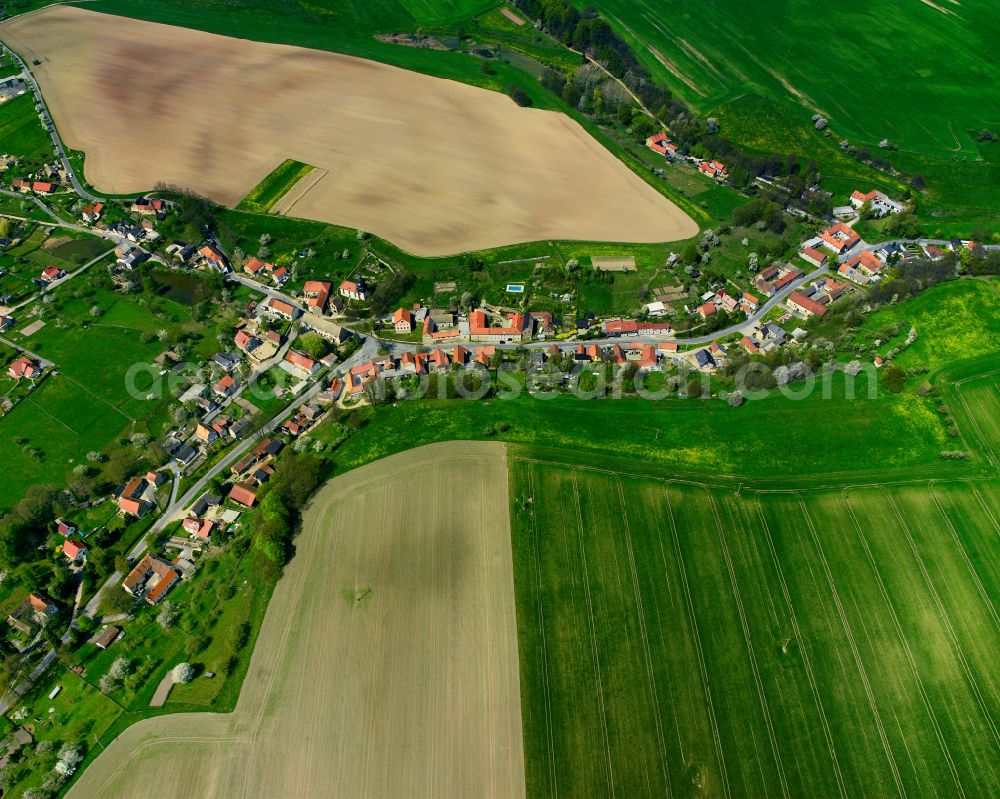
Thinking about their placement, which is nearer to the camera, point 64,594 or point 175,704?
point 175,704

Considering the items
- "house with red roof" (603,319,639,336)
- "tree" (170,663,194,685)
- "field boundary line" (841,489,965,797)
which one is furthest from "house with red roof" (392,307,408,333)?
"field boundary line" (841,489,965,797)

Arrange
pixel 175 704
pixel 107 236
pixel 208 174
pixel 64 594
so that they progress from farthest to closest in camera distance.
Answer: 1. pixel 208 174
2. pixel 107 236
3. pixel 64 594
4. pixel 175 704

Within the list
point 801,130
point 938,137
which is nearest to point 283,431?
point 801,130

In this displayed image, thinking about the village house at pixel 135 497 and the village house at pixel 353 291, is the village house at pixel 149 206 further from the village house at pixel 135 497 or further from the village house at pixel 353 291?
the village house at pixel 135 497

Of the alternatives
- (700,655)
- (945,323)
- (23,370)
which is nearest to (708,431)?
(700,655)

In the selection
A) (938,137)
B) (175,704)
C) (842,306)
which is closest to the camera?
(175,704)

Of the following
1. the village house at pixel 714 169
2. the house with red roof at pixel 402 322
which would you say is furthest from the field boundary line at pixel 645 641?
the village house at pixel 714 169

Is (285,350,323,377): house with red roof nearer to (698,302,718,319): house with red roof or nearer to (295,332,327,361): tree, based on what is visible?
(295,332,327,361): tree

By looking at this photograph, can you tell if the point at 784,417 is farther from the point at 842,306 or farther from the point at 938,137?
the point at 938,137
